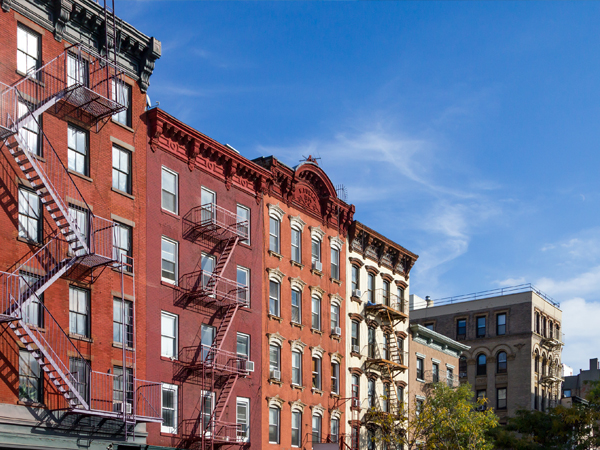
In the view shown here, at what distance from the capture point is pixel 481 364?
8206 centimetres

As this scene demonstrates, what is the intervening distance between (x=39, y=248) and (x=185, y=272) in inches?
352

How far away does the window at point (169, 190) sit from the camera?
Answer: 128 feet

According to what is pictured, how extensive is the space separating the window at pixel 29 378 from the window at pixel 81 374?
155 cm

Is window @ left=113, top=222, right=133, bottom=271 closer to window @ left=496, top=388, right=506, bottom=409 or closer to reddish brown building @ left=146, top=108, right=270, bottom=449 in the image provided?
reddish brown building @ left=146, top=108, right=270, bottom=449

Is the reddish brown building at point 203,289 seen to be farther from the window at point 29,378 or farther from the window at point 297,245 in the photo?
the window at point 29,378

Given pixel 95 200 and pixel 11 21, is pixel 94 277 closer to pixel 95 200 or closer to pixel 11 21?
pixel 95 200

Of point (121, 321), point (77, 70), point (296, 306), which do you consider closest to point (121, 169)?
point (77, 70)

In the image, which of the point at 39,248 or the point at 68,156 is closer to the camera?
the point at 39,248

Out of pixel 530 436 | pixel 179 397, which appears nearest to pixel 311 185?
pixel 179 397

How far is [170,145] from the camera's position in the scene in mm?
39750

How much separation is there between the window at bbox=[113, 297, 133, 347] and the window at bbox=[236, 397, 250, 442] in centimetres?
858

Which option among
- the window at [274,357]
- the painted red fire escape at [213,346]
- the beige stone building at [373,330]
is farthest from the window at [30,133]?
the beige stone building at [373,330]

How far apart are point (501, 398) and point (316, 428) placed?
120ft

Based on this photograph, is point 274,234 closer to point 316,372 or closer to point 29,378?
point 316,372
